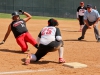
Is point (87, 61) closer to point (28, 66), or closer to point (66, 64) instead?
point (66, 64)

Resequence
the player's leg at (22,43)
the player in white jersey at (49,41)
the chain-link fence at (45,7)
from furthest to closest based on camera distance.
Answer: the chain-link fence at (45,7) → the player's leg at (22,43) → the player in white jersey at (49,41)

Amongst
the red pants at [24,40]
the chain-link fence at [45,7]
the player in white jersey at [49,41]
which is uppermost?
the player in white jersey at [49,41]

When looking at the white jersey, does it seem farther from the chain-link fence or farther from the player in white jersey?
the chain-link fence

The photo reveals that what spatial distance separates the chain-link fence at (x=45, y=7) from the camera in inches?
1416

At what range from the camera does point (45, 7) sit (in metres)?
37.4

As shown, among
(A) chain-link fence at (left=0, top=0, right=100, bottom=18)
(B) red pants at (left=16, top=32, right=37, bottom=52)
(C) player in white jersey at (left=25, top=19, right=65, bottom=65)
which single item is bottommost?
(A) chain-link fence at (left=0, top=0, right=100, bottom=18)

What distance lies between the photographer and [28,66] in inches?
278

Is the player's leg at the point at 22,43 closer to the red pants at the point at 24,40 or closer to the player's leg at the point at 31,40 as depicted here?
the red pants at the point at 24,40

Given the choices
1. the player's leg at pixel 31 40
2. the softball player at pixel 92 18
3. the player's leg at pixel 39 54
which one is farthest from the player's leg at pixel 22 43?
the softball player at pixel 92 18

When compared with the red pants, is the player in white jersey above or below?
above

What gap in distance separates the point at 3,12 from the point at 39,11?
4.85 metres

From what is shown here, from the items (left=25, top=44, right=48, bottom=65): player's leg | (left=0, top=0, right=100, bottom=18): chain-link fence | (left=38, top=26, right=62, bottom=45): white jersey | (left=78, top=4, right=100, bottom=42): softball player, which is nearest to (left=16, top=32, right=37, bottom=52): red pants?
(left=25, top=44, right=48, bottom=65): player's leg

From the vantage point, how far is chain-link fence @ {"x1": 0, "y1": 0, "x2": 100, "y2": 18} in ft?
118

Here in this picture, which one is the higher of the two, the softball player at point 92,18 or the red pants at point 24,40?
the softball player at point 92,18
